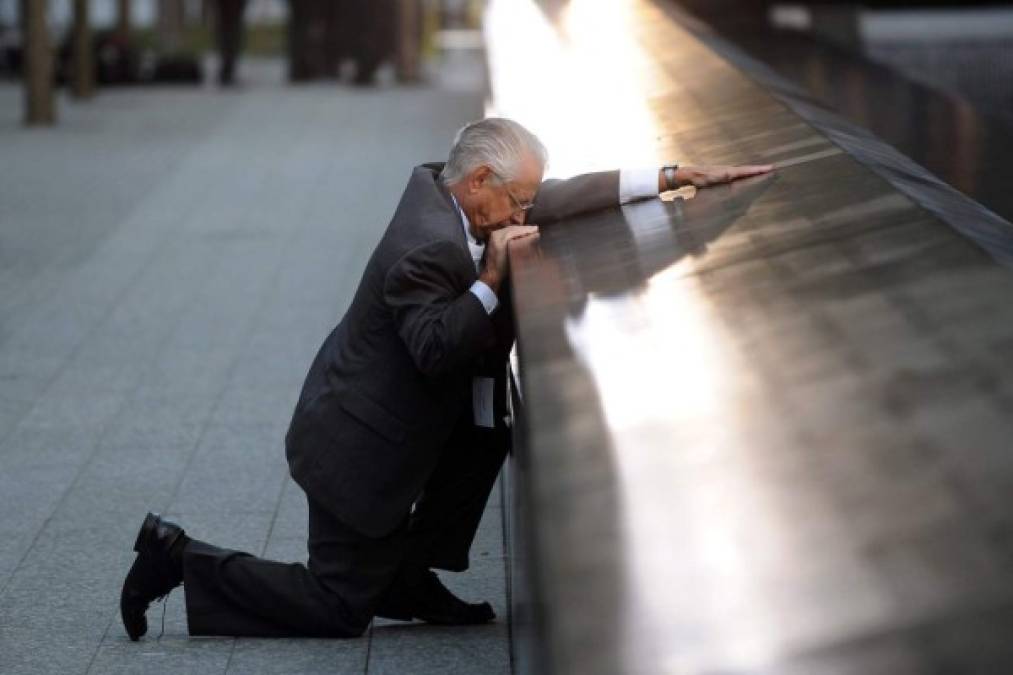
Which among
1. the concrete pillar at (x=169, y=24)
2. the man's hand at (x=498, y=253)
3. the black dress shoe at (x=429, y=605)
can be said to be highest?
the man's hand at (x=498, y=253)

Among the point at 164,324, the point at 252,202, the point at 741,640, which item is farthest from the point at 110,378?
the point at 741,640

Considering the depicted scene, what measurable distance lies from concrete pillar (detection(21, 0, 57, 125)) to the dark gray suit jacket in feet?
44.5

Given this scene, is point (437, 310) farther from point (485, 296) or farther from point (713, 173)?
point (713, 173)

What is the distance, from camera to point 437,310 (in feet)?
12.5

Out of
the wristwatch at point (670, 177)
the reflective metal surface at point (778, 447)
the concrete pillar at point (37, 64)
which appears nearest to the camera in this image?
the reflective metal surface at point (778, 447)

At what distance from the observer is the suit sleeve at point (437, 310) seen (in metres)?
3.73

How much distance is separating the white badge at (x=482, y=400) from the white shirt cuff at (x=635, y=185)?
48 cm

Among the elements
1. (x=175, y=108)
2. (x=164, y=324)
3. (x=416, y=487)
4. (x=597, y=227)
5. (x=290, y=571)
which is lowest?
(x=175, y=108)

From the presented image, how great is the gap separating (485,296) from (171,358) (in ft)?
14.9

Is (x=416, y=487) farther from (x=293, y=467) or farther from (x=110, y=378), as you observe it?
(x=110, y=378)

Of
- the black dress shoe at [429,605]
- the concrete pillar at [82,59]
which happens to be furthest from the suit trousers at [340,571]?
the concrete pillar at [82,59]

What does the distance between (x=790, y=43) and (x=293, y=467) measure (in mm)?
15564

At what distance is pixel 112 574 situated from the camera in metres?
5.17

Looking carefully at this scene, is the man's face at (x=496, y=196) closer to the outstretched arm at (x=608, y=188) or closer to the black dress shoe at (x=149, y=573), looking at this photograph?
the outstretched arm at (x=608, y=188)
